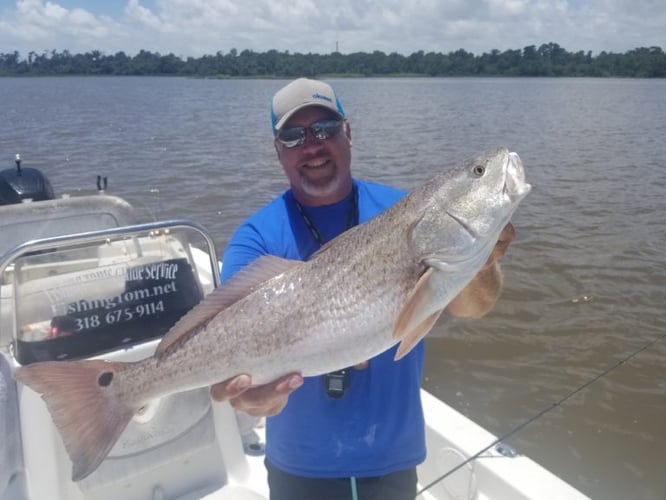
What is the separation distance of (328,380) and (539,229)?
10.0m

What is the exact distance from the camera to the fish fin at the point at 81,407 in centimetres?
237

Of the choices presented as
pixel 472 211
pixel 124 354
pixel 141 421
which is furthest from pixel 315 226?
pixel 141 421

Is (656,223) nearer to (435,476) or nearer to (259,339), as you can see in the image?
(435,476)

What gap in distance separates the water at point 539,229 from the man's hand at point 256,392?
424 centimetres

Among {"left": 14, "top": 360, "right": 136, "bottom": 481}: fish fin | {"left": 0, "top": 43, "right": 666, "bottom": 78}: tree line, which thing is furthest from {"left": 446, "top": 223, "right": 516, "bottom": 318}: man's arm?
{"left": 0, "top": 43, "right": 666, "bottom": 78}: tree line

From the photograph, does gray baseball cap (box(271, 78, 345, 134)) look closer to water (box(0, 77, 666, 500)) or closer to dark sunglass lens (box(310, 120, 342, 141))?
dark sunglass lens (box(310, 120, 342, 141))

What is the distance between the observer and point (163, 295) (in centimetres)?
356

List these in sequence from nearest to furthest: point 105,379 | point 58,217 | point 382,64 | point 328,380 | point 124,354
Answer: point 105,379 < point 328,380 < point 124,354 < point 58,217 < point 382,64

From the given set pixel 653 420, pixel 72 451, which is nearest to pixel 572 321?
pixel 653 420

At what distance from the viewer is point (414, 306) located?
2.24m

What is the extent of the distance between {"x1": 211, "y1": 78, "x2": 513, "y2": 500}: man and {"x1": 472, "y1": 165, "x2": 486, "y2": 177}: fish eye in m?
0.48

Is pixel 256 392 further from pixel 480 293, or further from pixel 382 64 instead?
pixel 382 64

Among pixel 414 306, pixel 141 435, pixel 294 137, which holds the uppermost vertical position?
pixel 294 137

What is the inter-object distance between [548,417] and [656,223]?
7789 mm
